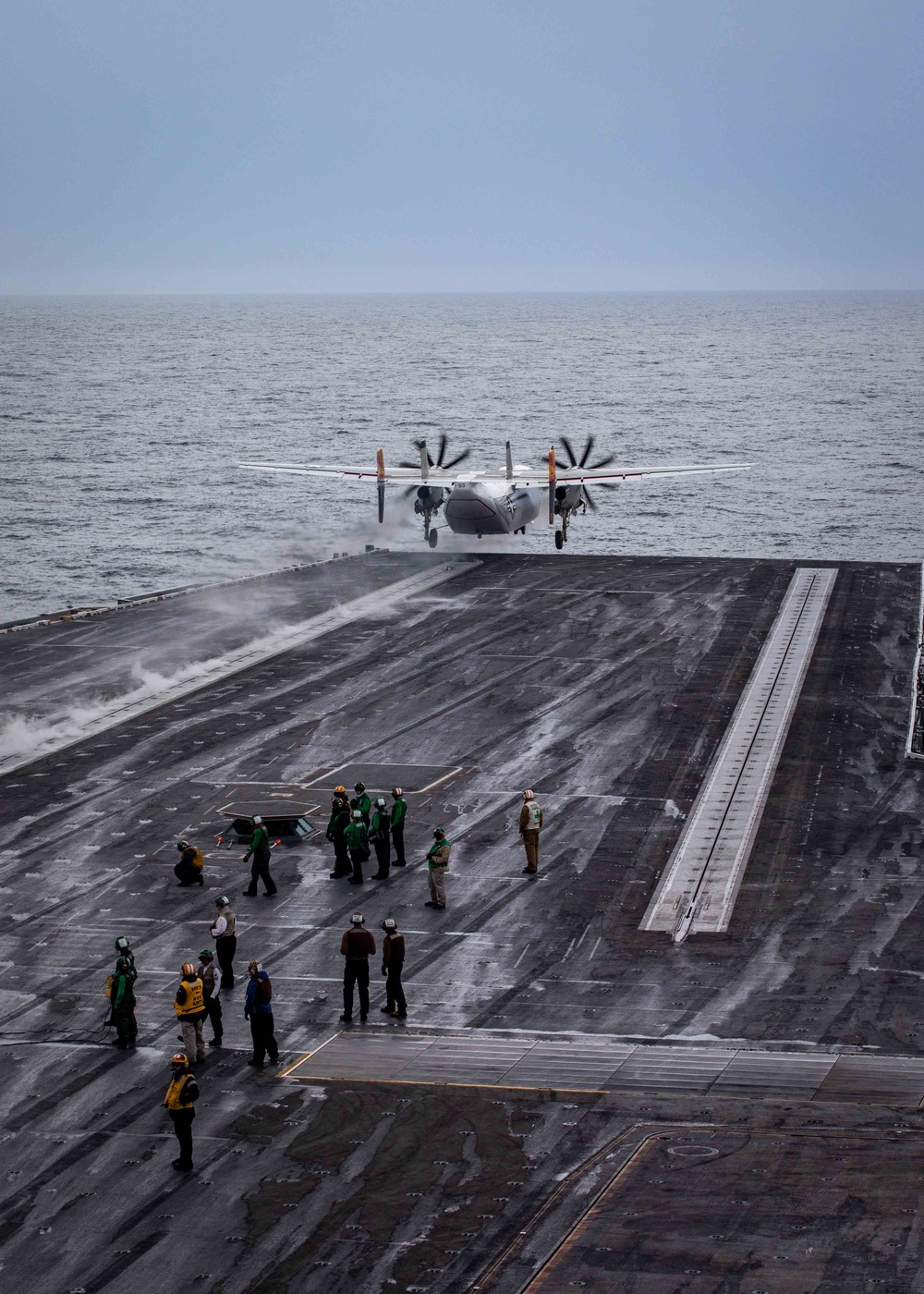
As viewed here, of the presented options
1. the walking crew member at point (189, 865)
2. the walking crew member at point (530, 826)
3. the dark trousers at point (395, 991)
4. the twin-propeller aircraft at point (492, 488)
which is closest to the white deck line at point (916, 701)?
the walking crew member at point (530, 826)

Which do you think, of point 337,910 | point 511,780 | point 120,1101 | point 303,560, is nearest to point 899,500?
point 303,560

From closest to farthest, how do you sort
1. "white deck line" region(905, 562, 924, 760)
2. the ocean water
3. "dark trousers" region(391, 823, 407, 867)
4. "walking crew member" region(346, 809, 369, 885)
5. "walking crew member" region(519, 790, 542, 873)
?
"walking crew member" region(346, 809, 369, 885) < "walking crew member" region(519, 790, 542, 873) < "dark trousers" region(391, 823, 407, 867) < "white deck line" region(905, 562, 924, 760) < the ocean water

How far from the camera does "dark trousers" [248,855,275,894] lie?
2928cm

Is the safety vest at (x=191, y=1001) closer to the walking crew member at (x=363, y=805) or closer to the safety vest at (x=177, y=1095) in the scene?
the safety vest at (x=177, y=1095)

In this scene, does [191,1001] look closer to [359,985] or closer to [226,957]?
[359,985]

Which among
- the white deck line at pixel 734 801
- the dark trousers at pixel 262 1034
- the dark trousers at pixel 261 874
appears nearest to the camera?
the dark trousers at pixel 262 1034

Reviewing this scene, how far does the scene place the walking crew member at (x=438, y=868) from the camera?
28.0m

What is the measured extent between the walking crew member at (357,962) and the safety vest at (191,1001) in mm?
2553

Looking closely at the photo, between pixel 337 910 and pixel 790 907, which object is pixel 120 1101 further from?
pixel 790 907

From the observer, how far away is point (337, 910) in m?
28.9

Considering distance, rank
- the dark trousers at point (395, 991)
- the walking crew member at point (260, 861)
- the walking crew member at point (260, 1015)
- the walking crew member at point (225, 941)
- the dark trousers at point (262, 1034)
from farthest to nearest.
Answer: the walking crew member at point (260, 861) → the walking crew member at point (225, 941) → the dark trousers at point (395, 991) → the dark trousers at point (262, 1034) → the walking crew member at point (260, 1015)

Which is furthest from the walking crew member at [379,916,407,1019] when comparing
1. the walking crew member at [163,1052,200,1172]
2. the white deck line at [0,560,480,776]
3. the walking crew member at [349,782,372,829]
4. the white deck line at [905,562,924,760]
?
the white deck line at [905,562,924,760]

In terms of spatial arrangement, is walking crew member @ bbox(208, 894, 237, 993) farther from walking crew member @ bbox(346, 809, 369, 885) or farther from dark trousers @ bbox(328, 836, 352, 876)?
dark trousers @ bbox(328, 836, 352, 876)

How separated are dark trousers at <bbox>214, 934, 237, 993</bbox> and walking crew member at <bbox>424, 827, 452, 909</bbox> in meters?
4.32
